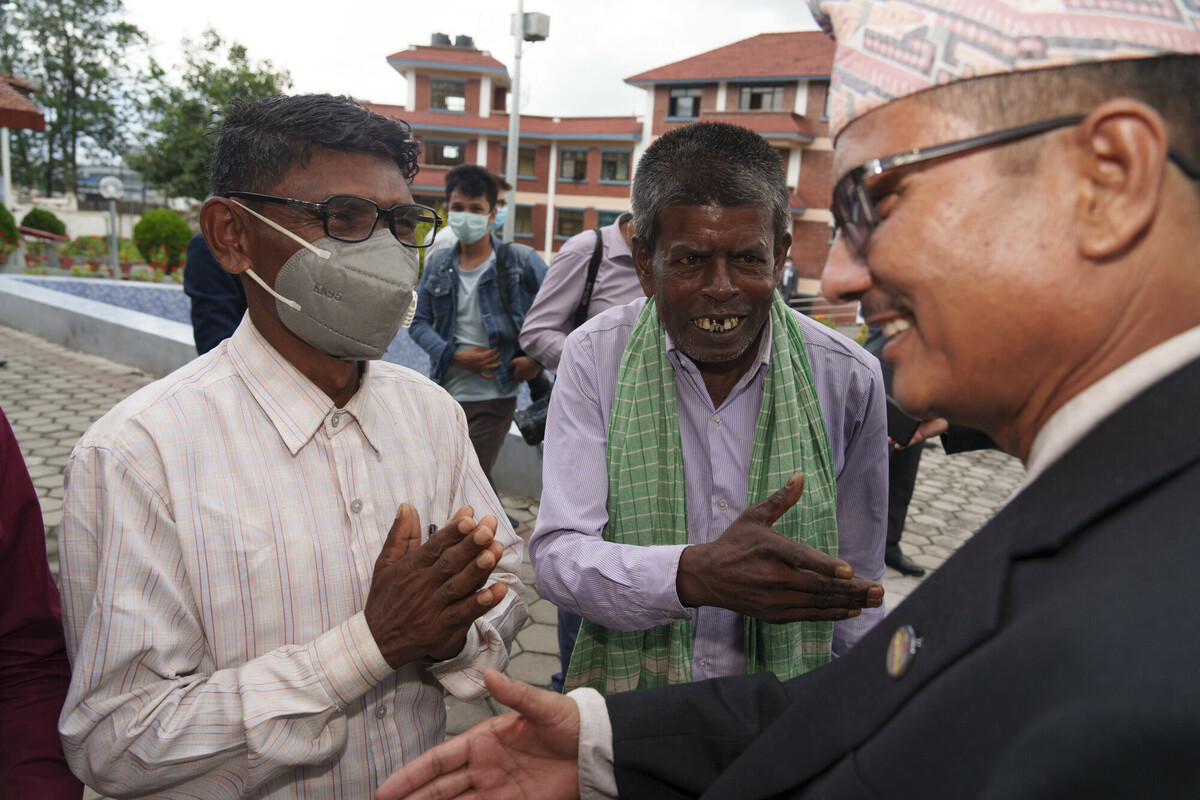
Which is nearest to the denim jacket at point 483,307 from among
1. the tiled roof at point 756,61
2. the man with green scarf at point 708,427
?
the man with green scarf at point 708,427

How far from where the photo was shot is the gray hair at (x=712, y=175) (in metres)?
1.95

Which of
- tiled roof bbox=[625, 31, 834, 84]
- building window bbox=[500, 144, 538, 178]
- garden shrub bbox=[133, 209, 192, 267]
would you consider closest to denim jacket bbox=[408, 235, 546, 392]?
garden shrub bbox=[133, 209, 192, 267]

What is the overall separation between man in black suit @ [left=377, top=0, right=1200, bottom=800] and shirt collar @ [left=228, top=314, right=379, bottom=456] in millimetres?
1054

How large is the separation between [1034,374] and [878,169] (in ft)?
1.06

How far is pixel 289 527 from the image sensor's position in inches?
59.6

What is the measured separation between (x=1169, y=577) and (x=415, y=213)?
1628mm

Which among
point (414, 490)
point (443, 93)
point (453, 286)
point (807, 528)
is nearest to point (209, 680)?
point (414, 490)

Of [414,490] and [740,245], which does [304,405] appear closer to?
[414,490]

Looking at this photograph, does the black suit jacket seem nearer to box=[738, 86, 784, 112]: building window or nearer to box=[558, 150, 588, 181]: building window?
box=[738, 86, 784, 112]: building window

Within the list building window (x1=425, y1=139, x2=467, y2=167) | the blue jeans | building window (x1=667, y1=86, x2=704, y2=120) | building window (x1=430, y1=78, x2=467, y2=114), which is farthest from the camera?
building window (x1=430, y1=78, x2=467, y2=114)

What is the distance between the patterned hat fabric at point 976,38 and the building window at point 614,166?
35.7 m

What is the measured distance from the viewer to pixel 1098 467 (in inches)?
32.1

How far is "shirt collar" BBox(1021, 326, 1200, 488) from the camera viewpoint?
0.83 metres

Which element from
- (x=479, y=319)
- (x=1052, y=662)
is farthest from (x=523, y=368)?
(x=1052, y=662)
